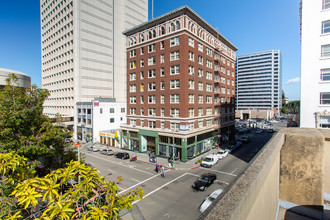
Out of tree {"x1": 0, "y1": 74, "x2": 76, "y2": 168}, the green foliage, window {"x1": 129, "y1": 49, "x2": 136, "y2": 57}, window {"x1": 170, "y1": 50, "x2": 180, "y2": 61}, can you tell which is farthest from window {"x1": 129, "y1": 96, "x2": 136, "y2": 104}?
the green foliage

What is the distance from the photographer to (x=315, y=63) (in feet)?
71.5

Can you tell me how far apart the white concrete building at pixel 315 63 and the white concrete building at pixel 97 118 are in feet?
142

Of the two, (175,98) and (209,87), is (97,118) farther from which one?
(209,87)

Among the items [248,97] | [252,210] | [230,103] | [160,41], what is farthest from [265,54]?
Answer: [252,210]

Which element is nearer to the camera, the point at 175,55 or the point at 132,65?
the point at 175,55

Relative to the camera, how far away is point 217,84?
4300 centimetres

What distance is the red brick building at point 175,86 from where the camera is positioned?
3259 cm

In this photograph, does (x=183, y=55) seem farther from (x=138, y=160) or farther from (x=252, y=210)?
(x=252, y=210)

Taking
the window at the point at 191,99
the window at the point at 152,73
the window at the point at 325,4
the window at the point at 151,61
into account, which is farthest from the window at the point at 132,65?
the window at the point at 325,4

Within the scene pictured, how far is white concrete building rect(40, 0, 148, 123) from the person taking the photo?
190ft

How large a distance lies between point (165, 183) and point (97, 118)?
3565 cm

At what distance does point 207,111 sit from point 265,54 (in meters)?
127

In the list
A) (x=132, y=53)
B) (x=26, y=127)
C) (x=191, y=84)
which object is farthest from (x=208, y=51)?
(x=26, y=127)

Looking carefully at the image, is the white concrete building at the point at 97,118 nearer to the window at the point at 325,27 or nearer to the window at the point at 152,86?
the window at the point at 152,86
